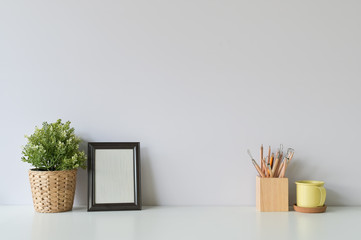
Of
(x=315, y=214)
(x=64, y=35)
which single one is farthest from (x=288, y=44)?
(x=64, y=35)

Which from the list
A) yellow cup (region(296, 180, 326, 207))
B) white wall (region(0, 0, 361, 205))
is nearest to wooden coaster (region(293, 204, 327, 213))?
yellow cup (region(296, 180, 326, 207))

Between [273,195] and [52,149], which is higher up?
[52,149]

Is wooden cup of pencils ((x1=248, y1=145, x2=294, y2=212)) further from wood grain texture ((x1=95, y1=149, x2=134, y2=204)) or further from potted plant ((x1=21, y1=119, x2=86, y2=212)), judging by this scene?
potted plant ((x1=21, y1=119, x2=86, y2=212))

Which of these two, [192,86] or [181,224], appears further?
[192,86]

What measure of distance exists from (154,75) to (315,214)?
2.43 feet

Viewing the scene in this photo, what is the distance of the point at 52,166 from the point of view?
4.80 ft

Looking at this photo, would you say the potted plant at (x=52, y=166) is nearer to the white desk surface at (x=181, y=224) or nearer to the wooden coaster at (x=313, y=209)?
the white desk surface at (x=181, y=224)

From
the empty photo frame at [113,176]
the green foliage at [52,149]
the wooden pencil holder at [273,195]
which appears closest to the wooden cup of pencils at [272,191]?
the wooden pencil holder at [273,195]

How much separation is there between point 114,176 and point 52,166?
0.70 feet

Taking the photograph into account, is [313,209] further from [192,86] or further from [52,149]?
[52,149]

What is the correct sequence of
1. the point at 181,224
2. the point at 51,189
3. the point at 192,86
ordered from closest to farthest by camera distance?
the point at 181,224
the point at 51,189
the point at 192,86

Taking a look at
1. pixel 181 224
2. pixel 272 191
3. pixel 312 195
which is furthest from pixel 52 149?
pixel 312 195

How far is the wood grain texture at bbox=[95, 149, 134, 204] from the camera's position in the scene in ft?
4.89

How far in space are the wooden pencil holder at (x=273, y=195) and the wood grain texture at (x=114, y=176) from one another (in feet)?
1.47
